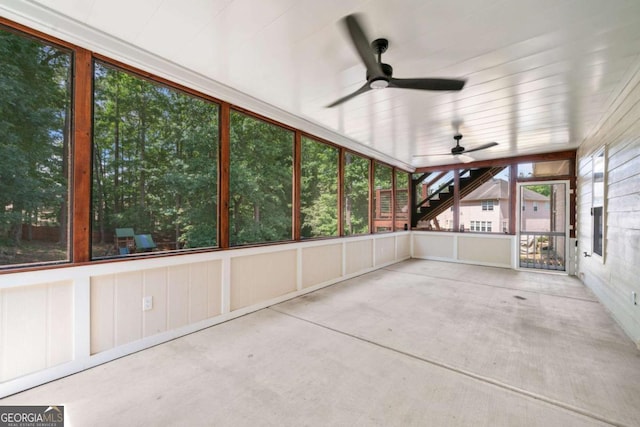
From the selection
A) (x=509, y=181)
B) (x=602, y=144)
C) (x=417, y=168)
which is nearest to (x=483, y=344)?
(x=602, y=144)

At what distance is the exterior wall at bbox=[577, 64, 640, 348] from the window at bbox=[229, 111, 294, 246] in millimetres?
3846

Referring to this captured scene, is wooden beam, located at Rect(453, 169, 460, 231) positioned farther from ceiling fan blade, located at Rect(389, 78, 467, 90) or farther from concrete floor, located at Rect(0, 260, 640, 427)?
ceiling fan blade, located at Rect(389, 78, 467, 90)

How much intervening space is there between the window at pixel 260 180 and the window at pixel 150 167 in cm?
49

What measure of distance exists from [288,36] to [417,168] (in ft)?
21.0

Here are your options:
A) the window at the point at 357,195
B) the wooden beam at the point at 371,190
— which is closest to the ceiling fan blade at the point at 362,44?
the window at the point at 357,195

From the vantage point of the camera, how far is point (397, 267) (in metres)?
6.31

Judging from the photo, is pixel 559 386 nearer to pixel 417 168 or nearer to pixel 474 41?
pixel 474 41

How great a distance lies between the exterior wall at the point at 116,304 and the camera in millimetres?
1889

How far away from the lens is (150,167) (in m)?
2.83

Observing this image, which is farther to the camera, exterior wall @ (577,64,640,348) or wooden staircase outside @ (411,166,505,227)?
wooden staircase outside @ (411,166,505,227)

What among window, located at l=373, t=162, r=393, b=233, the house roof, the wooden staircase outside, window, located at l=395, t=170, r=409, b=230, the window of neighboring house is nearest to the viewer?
the window of neighboring house

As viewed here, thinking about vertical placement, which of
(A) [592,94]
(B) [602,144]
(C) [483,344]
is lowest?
(C) [483,344]

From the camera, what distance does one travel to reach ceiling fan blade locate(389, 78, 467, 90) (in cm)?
221

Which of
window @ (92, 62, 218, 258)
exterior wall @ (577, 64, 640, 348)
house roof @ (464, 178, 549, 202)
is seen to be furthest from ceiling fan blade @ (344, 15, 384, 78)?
house roof @ (464, 178, 549, 202)
